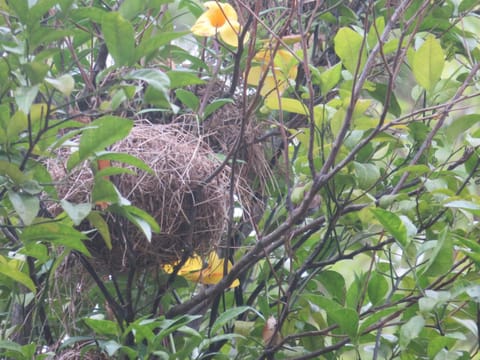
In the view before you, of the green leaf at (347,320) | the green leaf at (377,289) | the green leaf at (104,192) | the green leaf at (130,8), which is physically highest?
the green leaf at (130,8)

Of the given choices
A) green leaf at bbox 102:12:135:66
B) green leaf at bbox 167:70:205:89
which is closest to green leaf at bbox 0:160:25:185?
green leaf at bbox 102:12:135:66

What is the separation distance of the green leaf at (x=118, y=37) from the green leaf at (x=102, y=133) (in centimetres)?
10

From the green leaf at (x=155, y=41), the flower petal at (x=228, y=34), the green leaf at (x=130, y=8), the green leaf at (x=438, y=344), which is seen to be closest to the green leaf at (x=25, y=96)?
the green leaf at (x=155, y=41)

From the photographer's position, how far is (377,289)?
1561mm

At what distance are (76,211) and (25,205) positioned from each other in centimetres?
7

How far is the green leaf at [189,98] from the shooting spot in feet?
5.24

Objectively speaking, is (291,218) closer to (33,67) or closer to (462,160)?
(462,160)

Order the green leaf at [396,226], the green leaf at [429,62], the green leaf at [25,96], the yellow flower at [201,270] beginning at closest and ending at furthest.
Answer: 1. the green leaf at [25,96]
2. the green leaf at [396,226]
3. the green leaf at [429,62]
4. the yellow flower at [201,270]

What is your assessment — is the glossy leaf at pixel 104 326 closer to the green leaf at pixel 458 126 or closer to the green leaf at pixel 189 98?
the green leaf at pixel 189 98

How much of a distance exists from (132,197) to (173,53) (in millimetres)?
426

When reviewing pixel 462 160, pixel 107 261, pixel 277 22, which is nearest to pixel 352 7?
pixel 277 22

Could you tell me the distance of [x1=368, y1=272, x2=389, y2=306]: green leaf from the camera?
61.3 inches

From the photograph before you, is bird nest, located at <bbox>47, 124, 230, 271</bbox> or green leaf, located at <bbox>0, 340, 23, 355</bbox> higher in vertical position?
bird nest, located at <bbox>47, 124, 230, 271</bbox>

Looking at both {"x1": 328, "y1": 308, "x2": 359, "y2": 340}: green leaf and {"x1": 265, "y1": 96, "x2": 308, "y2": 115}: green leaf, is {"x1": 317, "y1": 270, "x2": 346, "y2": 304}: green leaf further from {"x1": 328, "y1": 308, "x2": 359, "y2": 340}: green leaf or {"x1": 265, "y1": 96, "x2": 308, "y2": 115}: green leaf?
{"x1": 265, "y1": 96, "x2": 308, "y2": 115}: green leaf
